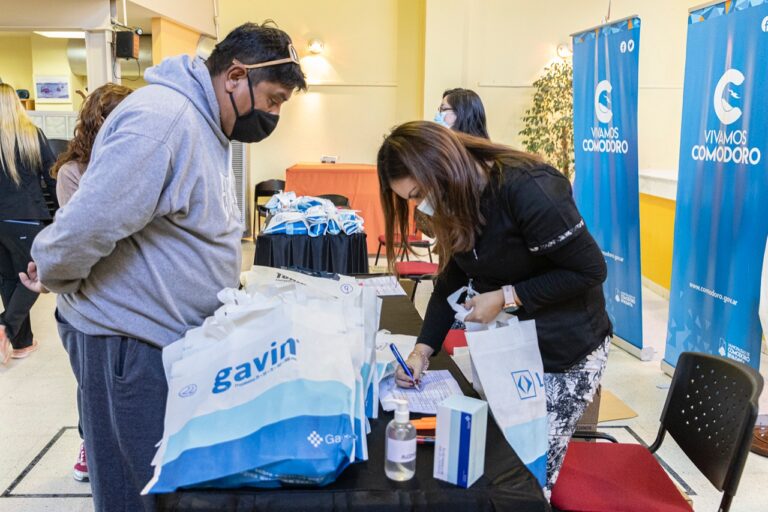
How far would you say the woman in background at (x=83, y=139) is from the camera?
7.06 ft

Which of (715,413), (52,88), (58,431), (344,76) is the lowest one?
(58,431)

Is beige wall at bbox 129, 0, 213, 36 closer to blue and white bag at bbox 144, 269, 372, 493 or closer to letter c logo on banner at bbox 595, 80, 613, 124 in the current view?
letter c logo on banner at bbox 595, 80, 613, 124

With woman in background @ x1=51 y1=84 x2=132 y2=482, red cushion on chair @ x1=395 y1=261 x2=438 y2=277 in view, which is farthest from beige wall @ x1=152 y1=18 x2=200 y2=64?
woman in background @ x1=51 y1=84 x2=132 y2=482

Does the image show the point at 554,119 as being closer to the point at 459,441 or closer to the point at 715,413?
the point at 715,413

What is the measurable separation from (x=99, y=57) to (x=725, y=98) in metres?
4.83

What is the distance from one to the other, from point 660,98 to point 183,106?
6984 mm

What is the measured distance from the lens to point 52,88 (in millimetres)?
7496

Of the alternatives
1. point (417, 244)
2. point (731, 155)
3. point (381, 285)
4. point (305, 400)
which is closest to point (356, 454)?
point (305, 400)

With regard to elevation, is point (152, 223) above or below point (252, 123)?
below

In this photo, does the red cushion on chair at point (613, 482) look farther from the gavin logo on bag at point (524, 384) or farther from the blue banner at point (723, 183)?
the blue banner at point (723, 183)

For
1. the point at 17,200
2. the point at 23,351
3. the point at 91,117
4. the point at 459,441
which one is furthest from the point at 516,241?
the point at 23,351

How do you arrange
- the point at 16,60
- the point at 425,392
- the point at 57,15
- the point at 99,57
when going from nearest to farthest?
1. the point at 425,392
2. the point at 57,15
3. the point at 99,57
4. the point at 16,60

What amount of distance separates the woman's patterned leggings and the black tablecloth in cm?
215

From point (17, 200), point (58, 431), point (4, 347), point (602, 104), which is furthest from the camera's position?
point (602, 104)
